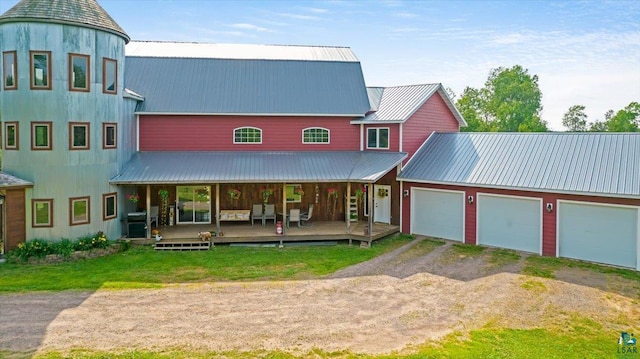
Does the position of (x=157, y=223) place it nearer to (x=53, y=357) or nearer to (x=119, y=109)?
(x=119, y=109)

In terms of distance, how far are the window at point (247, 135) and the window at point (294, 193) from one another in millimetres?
2465

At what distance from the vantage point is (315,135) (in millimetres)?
20188

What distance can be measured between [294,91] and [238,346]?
14.0 metres

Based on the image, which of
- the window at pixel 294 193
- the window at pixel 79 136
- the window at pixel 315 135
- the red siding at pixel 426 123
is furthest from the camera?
the window at pixel 315 135

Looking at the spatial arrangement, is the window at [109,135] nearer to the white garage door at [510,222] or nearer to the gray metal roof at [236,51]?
the gray metal roof at [236,51]

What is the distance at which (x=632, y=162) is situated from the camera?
14562mm

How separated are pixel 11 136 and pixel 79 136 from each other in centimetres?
221

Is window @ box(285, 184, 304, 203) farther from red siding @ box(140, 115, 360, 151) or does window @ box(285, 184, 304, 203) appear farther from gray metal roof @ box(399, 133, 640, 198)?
gray metal roof @ box(399, 133, 640, 198)

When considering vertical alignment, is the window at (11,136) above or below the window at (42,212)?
above

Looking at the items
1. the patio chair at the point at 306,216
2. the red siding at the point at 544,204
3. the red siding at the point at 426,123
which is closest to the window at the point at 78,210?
the patio chair at the point at 306,216

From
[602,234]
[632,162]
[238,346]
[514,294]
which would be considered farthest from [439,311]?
[632,162]

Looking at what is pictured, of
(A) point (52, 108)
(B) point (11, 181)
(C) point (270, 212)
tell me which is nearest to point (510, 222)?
(C) point (270, 212)

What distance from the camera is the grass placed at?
12523 millimetres

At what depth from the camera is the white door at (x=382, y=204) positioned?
1961 cm
